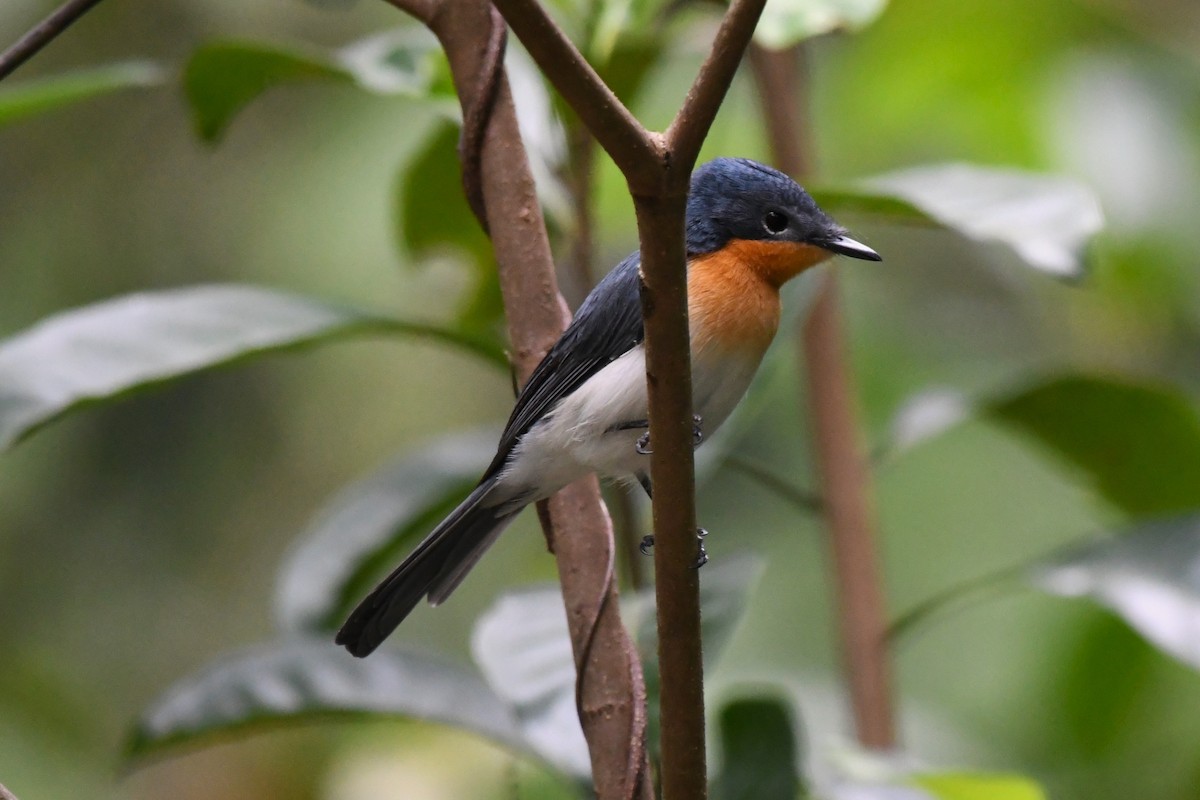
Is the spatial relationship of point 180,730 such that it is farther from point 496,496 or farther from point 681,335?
point 681,335

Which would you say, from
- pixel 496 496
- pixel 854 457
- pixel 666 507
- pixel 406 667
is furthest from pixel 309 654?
pixel 666 507

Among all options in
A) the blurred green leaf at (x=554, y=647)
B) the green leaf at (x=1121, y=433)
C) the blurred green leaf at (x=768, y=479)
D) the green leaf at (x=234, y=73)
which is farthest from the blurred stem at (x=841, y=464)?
the green leaf at (x=234, y=73)

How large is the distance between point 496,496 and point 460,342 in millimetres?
349

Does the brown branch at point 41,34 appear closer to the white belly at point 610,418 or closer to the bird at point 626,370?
the bird at point 626,370

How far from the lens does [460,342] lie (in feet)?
7.80

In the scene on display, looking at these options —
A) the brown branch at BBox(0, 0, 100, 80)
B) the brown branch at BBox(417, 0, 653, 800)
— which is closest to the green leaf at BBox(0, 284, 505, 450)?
the brown branch at BBox(417, 0, 653, 800)

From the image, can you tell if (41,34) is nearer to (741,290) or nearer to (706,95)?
(706,95)

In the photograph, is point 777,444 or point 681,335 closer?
point 681,335

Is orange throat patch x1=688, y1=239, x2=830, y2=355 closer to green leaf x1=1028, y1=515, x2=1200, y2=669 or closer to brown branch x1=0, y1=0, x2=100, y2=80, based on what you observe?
green leaf x1=1028, y1=515, x2=1200, y2=669

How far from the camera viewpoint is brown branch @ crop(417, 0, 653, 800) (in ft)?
5.30

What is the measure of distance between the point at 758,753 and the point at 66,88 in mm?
1601

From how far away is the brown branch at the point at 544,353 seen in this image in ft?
5.30

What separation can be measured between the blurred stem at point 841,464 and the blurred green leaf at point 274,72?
78cm

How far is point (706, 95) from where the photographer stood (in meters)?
1.14
